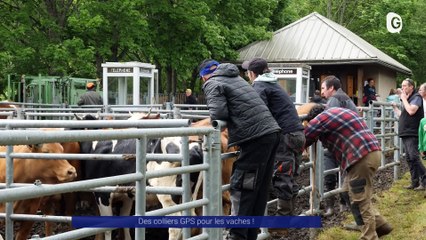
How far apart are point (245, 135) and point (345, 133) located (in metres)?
1.68

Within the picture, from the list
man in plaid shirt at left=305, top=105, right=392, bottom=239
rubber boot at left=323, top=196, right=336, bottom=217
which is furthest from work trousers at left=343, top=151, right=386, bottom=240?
rubber boot at left=323, top=196, right=336, bottom=217

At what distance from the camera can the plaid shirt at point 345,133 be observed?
23.1ft

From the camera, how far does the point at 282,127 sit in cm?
690

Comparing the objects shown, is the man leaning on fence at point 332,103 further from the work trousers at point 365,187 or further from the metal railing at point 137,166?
the metal railing at point 137,166

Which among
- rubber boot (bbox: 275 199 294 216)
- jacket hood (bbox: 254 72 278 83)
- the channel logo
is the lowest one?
rubber boot (bbox: 275 199 294 216)

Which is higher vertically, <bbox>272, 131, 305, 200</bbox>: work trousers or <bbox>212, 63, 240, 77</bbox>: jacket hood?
<bbox>212, 63, 240, 77</bbox>: jacket hood

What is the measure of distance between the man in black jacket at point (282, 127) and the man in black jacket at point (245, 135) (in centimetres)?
89

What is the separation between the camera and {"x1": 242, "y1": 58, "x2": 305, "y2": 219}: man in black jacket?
682 cm

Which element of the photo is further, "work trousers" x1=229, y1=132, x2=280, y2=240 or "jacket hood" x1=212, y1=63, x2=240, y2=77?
"jacket hood" x1=212, y1=63, x2=240, y2=77

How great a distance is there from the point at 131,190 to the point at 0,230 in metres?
4.05

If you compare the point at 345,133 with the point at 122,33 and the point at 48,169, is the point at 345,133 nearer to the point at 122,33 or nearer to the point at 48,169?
the point at 48,169

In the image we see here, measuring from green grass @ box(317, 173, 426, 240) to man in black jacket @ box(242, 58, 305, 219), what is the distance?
1.59m
